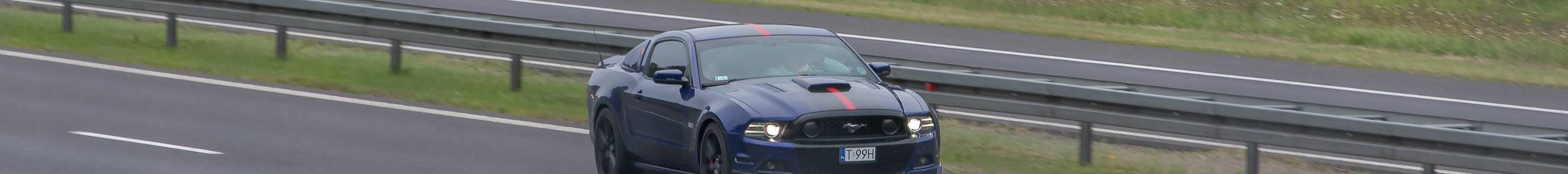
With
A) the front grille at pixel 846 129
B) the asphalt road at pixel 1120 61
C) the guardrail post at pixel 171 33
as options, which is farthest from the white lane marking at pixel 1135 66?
the front grille at pixel 846 129

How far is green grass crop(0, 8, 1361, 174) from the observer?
1146 centimetres

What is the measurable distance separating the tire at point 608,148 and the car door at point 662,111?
15cm

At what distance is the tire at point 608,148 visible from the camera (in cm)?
987

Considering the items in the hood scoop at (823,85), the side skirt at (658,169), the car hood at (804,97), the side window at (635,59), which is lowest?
the side skirt at (658,169)

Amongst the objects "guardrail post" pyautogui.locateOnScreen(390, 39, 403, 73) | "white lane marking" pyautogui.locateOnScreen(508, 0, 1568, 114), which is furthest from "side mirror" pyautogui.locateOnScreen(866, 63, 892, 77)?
"white lane marking" pyautogui.locateOnScreen(508, 0, 1568, 114)

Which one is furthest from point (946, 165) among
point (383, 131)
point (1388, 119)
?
point (383, 131)

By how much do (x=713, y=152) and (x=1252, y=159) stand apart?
10.3 ft

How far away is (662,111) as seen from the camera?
9.34 meters

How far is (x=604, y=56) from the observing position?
14.6m

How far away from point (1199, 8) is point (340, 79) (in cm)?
1389

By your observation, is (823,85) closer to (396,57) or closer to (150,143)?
(150,143)

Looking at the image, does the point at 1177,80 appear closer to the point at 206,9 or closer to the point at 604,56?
the point at 604,56

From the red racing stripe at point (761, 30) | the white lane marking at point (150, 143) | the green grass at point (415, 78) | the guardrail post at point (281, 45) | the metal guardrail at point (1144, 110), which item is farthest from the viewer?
the guardrail post at point (281, 45)

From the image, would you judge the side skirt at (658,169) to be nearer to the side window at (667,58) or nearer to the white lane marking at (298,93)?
the side window at (667,58)
